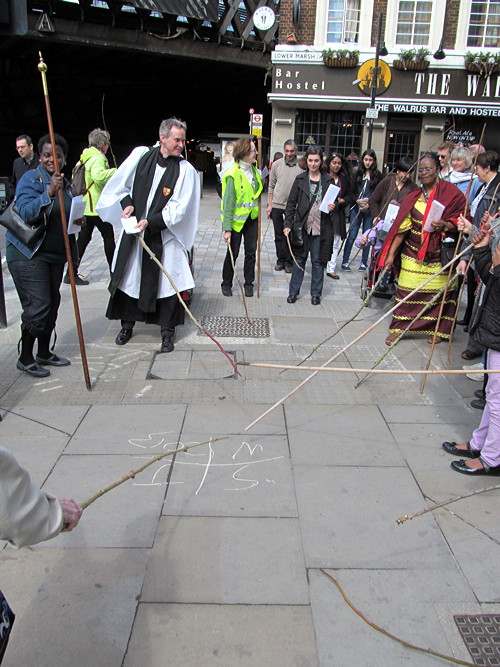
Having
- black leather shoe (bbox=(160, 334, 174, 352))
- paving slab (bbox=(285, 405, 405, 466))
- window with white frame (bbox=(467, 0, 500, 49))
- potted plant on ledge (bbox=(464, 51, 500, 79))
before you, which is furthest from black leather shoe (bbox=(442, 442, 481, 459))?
window with white frame (bbox=(467, 0, 500, 49))

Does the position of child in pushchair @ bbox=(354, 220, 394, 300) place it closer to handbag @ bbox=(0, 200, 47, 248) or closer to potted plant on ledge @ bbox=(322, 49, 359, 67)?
handbag @ bbox=(0, 200, 47, 248)

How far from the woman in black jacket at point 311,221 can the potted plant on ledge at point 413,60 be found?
13105mm

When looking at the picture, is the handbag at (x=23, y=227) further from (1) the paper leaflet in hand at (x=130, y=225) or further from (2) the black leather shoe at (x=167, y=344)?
(2) the black leather shoe at (x=167, y=344)

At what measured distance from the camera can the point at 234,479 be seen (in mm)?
3520

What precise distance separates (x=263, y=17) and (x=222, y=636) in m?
22.2

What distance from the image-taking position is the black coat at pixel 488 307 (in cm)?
346

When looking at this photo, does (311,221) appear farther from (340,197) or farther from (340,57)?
(340,57)

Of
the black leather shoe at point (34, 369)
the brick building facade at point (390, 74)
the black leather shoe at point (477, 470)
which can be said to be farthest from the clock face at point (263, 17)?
the black leather shoe at point (477, 470)

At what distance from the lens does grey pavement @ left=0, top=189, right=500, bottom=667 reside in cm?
243

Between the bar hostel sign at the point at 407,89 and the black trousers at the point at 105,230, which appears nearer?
the black trousers at the point at 105,230

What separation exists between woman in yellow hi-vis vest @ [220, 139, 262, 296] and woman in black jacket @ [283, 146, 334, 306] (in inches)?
17.4

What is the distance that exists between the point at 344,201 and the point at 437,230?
10.1 ft

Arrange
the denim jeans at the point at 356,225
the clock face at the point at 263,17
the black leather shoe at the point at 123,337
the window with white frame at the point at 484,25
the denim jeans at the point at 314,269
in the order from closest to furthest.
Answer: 1. the black leather shoe at the point at 123,337
2. the denim jeans at the point at 314,269
3. the denim jeans at the point at 356,225
4. the window with white frame at the point at 484,25
5. the clock face at the point at 263,17

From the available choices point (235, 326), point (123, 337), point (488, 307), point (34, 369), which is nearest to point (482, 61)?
point (235, 326)
